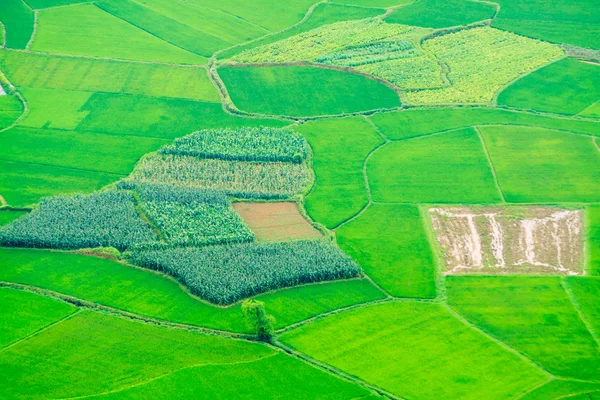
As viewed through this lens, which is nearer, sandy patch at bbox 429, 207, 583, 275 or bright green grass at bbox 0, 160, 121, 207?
sandy patch at bbox 429, 207, 583, 275

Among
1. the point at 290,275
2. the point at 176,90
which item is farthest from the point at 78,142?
the point at 290,275

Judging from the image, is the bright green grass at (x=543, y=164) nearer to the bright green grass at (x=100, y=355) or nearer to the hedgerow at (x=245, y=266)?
the hedgerow at (x=245, y=266)

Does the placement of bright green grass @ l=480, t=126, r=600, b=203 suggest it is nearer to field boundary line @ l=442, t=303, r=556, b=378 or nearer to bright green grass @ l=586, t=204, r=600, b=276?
A: bright green grass @ l=586, t=204, r=600, b=276

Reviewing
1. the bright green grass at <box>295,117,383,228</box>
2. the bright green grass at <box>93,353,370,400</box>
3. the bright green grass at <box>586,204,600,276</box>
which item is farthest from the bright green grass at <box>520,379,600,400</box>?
the bright green grass at <box>295,117,383,228</box>

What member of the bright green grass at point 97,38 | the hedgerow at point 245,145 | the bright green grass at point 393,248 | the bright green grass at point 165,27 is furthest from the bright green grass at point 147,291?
the bright green grass at point 165,27

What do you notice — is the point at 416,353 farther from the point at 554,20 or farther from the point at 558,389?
the point at 554,20

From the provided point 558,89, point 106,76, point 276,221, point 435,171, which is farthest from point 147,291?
point 558,89

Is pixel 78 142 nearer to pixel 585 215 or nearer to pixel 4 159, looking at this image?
pixel 4 159
